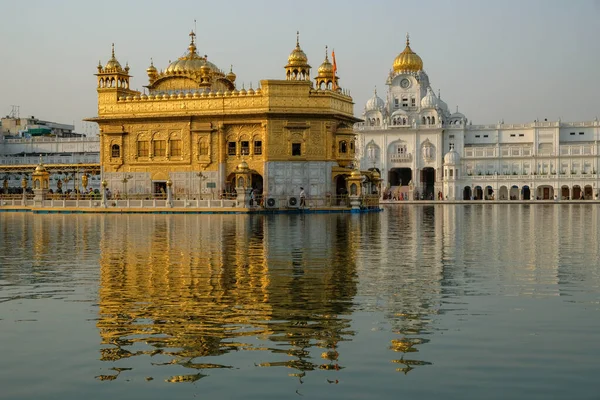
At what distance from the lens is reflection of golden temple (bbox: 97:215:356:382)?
8.63 metres

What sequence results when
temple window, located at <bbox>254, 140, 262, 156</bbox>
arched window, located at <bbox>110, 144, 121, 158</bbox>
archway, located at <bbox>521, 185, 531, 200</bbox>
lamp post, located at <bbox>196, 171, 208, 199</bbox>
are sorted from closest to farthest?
temple window, located at <bbox>254, 140, 262, 156</bbox>
lamp post, located at <bbox>196, 171, 208, 199</bbox>
arched window, located at <bbox>110, 144, 121, 158</bbox>
archway, located at <bbox>521, 185, 531, 200</bbox>

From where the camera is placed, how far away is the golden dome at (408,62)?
10012 cm

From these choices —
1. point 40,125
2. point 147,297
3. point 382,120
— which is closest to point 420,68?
point 382,120

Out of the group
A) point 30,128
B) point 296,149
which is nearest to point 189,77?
point 296,149

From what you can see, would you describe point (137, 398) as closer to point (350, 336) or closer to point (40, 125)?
point (350, 336)

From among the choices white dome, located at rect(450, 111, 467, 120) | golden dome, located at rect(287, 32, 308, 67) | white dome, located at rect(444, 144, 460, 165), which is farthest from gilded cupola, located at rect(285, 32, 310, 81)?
white dome, located at rect(450, 111, 467, 120)

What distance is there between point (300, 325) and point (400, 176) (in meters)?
90.8

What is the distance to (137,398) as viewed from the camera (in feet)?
22.4

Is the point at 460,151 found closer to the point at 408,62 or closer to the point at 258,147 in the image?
the point at 408,62

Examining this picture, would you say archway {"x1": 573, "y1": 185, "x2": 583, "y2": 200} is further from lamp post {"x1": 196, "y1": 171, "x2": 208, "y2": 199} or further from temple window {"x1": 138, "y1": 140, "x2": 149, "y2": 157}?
temple window {"x1": 138, "y1": 140, "x2": 149, "y2": 157}

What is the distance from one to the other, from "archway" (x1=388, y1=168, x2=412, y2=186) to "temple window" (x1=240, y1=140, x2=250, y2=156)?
4812 cm

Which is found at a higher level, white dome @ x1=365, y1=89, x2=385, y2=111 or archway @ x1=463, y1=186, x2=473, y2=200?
white dome @ x1=365, y1=89, x2=385, y2=111

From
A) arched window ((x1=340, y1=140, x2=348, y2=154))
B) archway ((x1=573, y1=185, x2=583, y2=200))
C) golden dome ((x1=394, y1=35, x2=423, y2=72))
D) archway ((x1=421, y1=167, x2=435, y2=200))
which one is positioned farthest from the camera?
golden dome ((x1=394, y1=35, x2=423, y2=72))

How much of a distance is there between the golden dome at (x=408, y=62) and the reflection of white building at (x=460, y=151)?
4.9 inches
